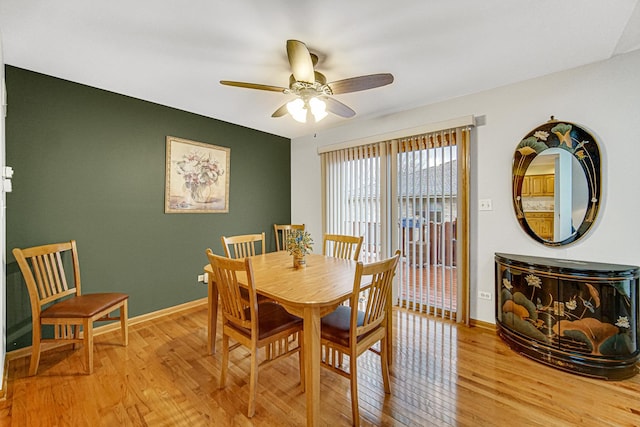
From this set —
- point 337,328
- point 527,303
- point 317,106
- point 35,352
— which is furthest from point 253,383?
point 527,303

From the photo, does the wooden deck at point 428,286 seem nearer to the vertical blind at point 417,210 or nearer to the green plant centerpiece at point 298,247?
the vertical blind at point 417,210

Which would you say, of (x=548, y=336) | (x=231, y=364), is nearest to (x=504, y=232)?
(x=548, y=336)

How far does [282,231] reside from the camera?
4.50m

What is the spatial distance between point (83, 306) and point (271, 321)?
1593mm

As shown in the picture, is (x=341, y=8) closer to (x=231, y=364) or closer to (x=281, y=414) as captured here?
(x=281, y=414)

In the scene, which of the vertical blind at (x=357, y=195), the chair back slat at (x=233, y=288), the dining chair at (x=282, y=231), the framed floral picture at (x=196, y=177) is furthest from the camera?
the dining chair at (x=282, y=231)

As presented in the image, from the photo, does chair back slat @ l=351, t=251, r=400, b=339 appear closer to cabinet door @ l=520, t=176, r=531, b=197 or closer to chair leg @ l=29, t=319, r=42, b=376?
cabinet door @ l=520, t=176, r=531, b=197

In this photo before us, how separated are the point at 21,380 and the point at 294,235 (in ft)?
7.28

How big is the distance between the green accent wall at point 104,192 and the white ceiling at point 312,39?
0.90 ft

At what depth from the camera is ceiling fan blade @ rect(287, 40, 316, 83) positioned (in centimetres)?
166

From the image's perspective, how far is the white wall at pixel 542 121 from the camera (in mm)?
2189

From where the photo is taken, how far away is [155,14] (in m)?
1.72

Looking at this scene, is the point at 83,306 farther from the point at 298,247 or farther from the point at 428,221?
the point at 428,221

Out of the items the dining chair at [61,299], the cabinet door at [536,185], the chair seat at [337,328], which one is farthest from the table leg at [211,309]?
the cabinet door at [536,185]
